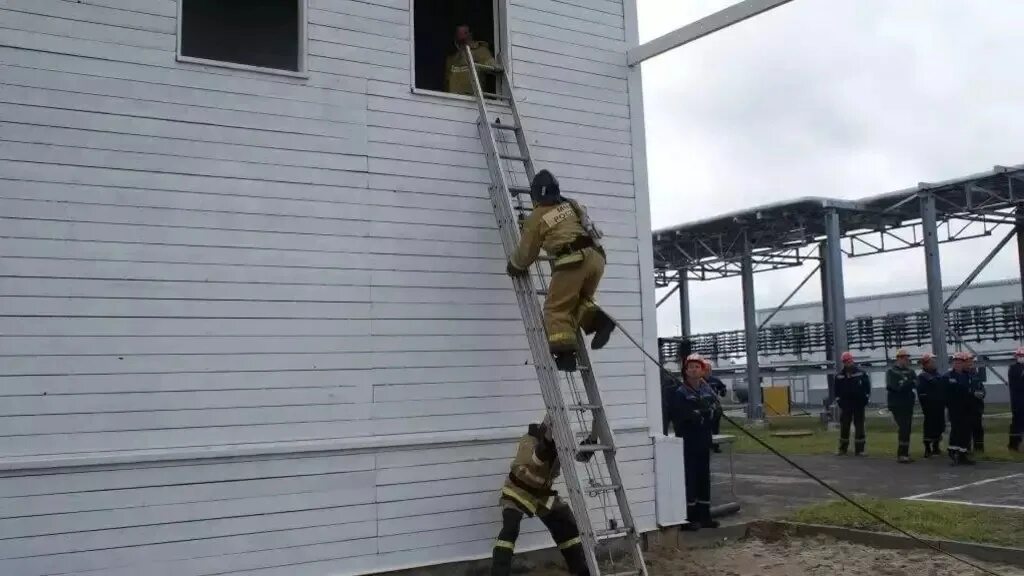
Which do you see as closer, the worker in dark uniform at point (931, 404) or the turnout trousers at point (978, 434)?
the worker in dark uniform at point (931, 404)

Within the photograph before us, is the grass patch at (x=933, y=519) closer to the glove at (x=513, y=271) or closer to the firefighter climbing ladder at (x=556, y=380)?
the firefighter climbing ladder at (x=556, y=380)

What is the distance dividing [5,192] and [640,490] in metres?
5.73

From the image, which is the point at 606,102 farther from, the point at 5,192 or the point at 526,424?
the point at 5,192

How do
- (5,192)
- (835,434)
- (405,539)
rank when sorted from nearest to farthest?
1. (5,192)
2. (405,539)
3. (835,434)

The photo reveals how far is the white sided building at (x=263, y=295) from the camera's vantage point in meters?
5.77

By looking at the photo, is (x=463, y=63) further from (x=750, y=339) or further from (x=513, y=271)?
(x=750, y=339)

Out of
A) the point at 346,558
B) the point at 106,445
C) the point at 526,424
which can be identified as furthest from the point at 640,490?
the point at 106,445

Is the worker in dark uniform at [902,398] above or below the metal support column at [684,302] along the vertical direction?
below

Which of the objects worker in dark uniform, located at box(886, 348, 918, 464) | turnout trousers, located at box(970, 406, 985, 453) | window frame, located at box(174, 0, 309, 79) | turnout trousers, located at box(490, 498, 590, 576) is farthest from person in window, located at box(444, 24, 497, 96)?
turnout trousers, located at box(970, 406, 985, 453)

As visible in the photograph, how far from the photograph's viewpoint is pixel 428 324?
23.2 feet

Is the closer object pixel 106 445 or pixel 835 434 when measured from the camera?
pixel 106 445

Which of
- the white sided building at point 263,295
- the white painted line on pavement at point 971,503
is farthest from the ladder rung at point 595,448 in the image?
the white painted line on pavement at point 971,503

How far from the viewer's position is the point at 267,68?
6707 mm

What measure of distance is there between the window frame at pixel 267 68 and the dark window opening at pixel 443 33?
1.46 meters
